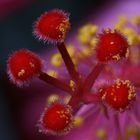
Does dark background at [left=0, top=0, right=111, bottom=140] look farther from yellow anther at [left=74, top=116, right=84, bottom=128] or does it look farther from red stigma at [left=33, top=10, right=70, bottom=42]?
red stigma at [left=33, top=10, right=70, bottom=42]

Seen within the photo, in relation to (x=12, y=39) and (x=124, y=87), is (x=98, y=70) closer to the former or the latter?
(x=124, y=87)

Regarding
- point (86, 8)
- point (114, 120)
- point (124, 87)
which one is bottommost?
point (114, 120)

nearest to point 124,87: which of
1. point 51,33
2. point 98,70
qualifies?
point 98,70

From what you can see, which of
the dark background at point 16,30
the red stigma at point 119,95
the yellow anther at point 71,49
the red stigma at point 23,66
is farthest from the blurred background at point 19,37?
the red stigma at point 119,95

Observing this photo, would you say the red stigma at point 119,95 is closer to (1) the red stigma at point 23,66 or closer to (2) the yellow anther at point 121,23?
(1) the red stigma at point 23,66

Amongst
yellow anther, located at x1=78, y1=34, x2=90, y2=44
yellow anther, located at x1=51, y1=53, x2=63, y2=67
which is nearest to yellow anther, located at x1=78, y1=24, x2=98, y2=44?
yellow anther, located at x1=78, y1=34, x2=90, y2=44

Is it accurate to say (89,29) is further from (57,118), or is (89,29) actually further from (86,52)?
(57,118)
